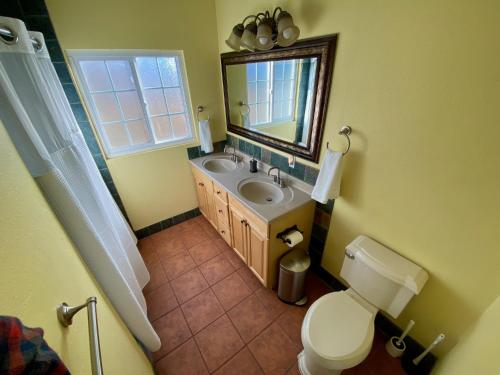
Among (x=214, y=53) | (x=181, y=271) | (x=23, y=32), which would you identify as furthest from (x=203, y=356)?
(x=214, y=53)

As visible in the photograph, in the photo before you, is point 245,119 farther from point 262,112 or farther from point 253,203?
point 253,203

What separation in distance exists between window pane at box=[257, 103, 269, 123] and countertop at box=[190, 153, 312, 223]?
431 mm

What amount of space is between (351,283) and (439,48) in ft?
4.39

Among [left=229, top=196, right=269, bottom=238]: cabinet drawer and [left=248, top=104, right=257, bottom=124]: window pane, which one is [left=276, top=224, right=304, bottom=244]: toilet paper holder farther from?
[left=248, top=104, right=257, bottom=124]: window pane

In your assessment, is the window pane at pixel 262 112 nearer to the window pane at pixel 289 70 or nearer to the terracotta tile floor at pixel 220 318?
the window pane at pixel 289 70

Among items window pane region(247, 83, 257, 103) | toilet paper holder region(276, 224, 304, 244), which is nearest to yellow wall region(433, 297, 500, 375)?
toilet paper holder region(276, 224, 304, 244)

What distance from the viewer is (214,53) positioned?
2.12 meters

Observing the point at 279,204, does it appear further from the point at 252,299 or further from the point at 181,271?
the point at 181,271

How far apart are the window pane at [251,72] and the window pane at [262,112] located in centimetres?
24

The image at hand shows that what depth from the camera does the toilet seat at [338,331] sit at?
3.56 feet

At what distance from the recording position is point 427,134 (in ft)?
3.24

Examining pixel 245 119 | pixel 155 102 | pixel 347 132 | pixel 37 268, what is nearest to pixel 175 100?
pixel 155 102

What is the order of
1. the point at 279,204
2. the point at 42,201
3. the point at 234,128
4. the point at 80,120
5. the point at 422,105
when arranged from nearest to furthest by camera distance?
the point at 42,201
the point at 422,105
the point at 279,204
the point at 80,120
the point at 234,128

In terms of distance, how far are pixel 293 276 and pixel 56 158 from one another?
5.10ft
